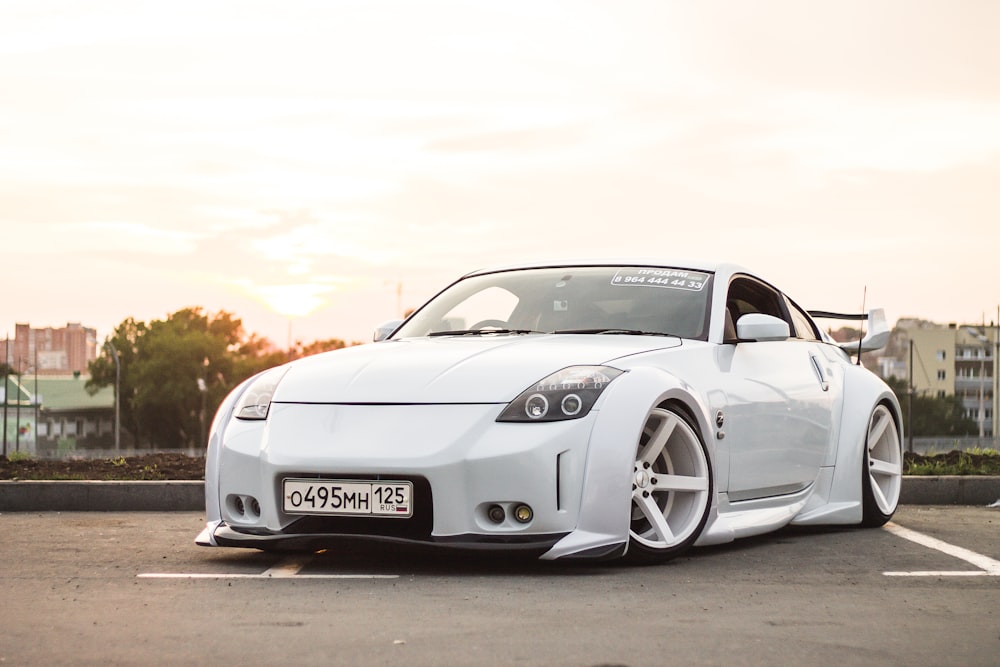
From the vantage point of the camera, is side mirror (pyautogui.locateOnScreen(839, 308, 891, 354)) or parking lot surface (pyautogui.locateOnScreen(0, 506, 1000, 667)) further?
side mirror (pyautogui.locateOnScreen(839, 308, 891, 354))

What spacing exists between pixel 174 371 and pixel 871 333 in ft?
369

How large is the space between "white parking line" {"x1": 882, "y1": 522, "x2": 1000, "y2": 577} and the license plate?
2.06 m

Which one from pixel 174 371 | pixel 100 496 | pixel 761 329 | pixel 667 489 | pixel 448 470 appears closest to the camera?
pixel 448 470

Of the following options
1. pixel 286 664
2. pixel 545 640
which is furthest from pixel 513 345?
pixel 286 664

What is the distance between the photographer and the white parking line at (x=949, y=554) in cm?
573

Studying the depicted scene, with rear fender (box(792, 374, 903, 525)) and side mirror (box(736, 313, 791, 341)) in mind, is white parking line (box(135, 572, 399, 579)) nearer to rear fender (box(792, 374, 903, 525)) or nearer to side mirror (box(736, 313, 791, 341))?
side mirror (box(736, 313, 791, 341))

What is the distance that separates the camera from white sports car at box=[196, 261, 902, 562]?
5.46m

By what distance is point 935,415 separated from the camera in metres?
146

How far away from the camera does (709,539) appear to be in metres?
6.20

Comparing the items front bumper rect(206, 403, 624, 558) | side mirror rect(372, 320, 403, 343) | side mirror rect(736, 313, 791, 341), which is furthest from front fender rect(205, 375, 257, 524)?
side mirror rect(736, 313, 791, 341)

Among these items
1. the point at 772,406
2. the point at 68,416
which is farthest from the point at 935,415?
the point at 772,406

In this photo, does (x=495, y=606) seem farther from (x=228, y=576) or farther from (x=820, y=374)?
(x=820, y=374)

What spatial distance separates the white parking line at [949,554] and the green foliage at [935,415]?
442 ft

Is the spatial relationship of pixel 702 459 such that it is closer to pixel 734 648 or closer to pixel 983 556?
pixel 983 556
